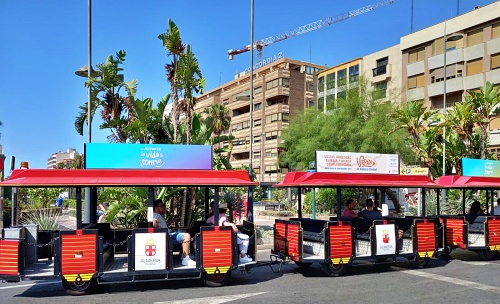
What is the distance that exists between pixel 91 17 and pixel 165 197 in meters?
6.17

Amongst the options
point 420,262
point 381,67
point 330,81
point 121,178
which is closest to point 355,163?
point 420,262

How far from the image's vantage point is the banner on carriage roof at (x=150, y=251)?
859 centimetres

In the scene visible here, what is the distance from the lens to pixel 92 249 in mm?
8328

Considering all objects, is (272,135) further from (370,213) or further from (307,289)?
(307,289)

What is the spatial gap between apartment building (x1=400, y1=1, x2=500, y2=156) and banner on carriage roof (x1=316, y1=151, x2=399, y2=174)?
2778 cm

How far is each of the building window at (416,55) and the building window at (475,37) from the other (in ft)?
17.1

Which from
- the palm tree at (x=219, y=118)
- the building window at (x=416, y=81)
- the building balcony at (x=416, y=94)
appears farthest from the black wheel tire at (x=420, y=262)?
the palm tree at (x=219, y=118)

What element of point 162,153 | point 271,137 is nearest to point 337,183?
point 162,153

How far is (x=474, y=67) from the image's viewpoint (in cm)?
4000

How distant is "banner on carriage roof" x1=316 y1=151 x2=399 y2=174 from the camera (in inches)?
420

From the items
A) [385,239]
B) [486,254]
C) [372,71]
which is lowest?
[486,254]

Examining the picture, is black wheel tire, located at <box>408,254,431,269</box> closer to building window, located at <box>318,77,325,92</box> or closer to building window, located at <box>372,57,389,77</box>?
building window, located at <box>372,57,389,77</box>

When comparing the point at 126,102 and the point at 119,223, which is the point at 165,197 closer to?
the point at 119,223

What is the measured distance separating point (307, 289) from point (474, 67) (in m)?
37.7
